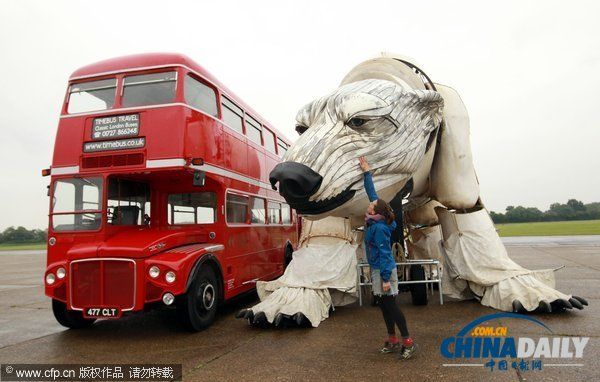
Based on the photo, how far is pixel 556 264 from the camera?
10234 mm

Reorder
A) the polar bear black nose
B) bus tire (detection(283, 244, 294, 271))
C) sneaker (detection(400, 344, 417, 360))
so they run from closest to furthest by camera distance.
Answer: the polar bear black nose
sneaker (detection(400, 344, 417, 360))
bus tire (detection(283, 244, 294, 271))

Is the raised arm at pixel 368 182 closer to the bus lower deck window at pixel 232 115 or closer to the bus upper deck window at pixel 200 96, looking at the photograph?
the bus upper deck window at pixel 200 96

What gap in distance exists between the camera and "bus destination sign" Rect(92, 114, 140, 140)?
529 centimetres

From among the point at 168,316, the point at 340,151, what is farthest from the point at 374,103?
the point at 168,316

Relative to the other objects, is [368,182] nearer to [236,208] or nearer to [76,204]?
[236,208]

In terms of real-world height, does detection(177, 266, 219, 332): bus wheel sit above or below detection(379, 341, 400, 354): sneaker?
above

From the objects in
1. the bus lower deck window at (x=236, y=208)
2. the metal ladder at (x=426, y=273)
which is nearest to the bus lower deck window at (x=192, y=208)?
the bus lower deck window at (x=236, y=208)

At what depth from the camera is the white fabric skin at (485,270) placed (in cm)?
451

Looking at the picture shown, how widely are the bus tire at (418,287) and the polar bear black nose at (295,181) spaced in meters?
2.97

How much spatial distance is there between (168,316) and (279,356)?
3.01m

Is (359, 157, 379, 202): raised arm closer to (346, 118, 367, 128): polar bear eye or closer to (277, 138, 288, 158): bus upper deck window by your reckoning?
(346, 118, 367, 128): polar bear eye

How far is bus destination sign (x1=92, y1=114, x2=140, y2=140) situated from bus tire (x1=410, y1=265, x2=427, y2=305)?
388 centimetres

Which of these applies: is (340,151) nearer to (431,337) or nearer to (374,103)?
(374,103)

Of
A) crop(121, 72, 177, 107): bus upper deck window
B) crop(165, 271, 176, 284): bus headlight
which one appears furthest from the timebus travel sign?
crop(165, 271, 176, 284): bus headlight
